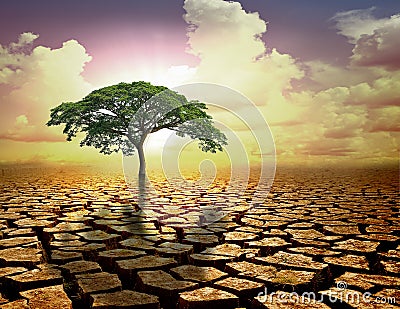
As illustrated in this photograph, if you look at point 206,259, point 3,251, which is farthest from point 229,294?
point 3,251

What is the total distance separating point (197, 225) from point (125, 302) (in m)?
2.21

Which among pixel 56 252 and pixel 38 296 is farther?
pixel 56 252

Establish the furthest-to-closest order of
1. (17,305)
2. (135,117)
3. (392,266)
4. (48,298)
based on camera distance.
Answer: (135,117), (392,266), (48,298), (17,305)

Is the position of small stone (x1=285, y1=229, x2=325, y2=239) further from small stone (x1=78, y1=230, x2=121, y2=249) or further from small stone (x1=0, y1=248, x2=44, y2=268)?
small stone (x1=0, y1=248, x2=44, y2=268)

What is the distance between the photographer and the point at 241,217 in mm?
4855

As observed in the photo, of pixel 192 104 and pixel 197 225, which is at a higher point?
pixel 192 104

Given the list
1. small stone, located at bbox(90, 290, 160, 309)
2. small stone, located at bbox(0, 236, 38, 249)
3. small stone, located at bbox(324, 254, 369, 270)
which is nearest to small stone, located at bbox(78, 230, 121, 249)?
small stone, located at bbox(0, 236, 38, 249)

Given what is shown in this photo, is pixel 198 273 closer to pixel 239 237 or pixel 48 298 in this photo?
pixel 48 298

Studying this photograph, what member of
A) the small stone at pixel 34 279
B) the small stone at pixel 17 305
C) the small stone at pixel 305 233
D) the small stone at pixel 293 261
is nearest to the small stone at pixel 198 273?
the small stone at pixel 293 261

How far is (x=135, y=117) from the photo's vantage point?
570 inches

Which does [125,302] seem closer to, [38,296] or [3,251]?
[38,296]

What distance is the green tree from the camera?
14.4 meters

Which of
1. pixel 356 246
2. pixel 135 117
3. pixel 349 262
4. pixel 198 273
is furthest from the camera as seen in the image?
pixel 135 117

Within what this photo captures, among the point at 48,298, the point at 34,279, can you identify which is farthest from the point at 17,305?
the point at 34,279
